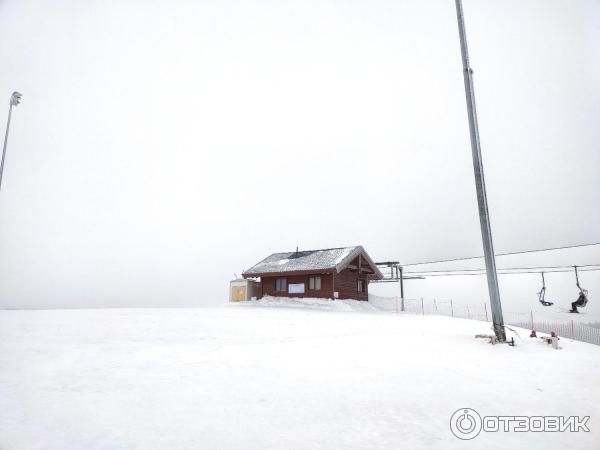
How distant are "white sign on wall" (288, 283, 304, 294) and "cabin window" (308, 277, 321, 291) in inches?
30.9

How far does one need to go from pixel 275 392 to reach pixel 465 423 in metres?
2.44

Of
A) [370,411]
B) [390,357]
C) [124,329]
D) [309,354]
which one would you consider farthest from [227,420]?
[124,329]

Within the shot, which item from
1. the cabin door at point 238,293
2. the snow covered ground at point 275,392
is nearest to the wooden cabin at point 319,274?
the cabin door at point 238,293

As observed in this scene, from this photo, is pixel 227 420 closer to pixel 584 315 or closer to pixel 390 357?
pixel 390 357

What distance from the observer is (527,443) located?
328 centimetres

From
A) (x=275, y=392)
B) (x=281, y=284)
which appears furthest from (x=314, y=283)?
(x=275, y=392)

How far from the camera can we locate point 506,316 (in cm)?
2494

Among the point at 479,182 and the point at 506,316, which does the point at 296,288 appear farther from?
the point at 479,182

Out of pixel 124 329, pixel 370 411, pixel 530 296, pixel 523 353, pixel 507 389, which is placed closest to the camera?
pixel 370 411

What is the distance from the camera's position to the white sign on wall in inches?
1147

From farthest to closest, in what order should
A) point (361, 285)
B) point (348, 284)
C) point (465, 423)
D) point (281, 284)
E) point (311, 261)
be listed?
point (361, 285) → point (281, 284) → point (311, 261) → point (348, 284) → point (465, 423)

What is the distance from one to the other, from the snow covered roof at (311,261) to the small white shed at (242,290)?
1.20 metres

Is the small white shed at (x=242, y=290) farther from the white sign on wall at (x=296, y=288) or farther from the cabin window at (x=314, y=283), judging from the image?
the cabin window at (x=314, y=283)

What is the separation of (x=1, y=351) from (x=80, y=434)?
228 inches
